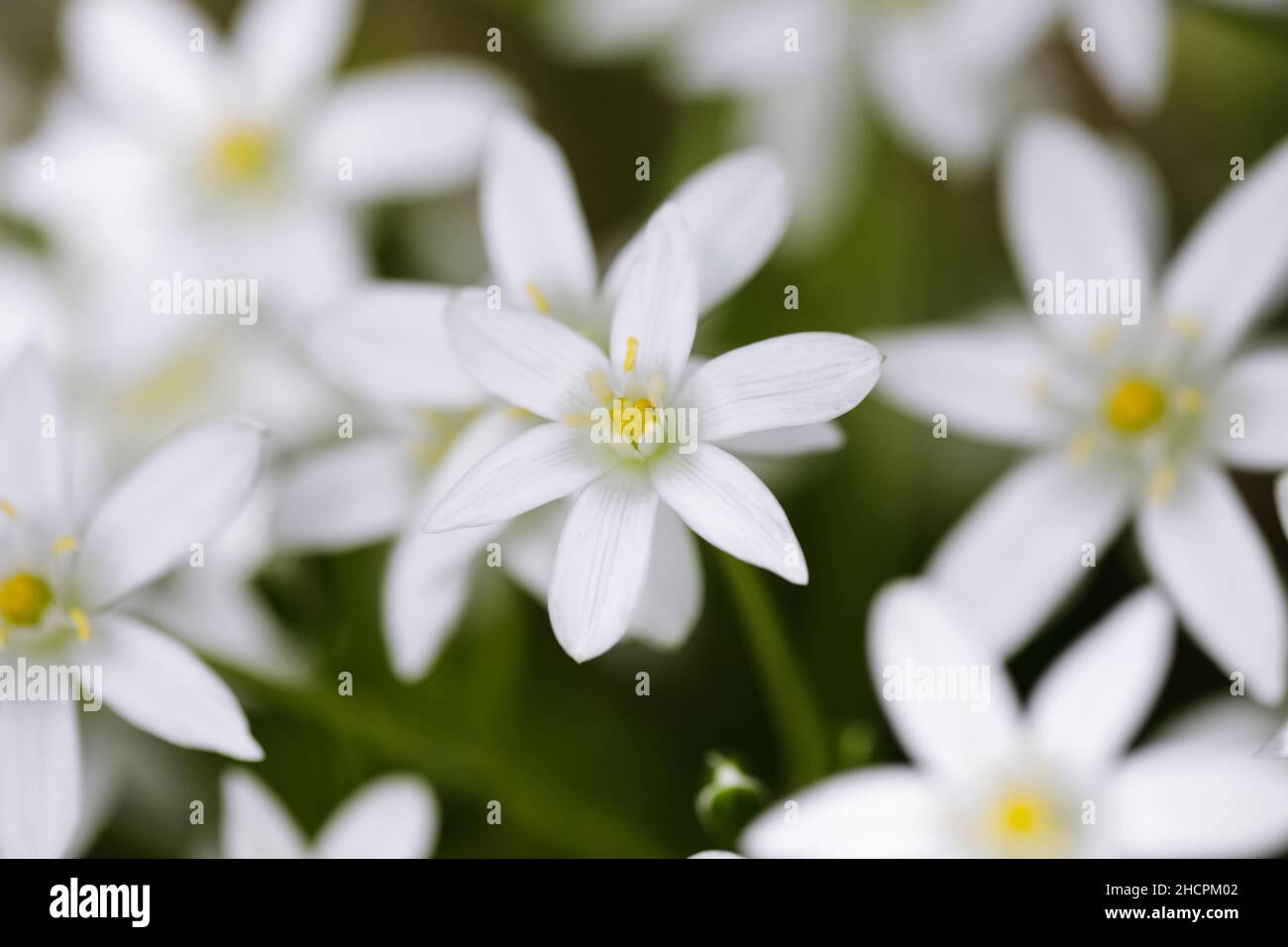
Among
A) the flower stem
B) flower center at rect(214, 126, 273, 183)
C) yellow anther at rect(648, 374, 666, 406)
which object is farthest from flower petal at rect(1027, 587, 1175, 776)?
flower center at rect(214, 126, 273, 183)

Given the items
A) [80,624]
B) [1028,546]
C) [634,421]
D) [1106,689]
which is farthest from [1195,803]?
[80,624]

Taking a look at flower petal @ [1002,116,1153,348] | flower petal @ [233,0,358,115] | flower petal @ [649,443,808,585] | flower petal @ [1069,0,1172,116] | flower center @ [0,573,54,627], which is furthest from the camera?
flower petal @ [233,0,358,115]

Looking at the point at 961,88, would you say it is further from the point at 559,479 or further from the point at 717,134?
the point at 559,479

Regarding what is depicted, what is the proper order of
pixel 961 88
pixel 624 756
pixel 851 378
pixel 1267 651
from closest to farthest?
pixel 851 378, pixel 1267 651, pixel 624 756, pixel 961 88

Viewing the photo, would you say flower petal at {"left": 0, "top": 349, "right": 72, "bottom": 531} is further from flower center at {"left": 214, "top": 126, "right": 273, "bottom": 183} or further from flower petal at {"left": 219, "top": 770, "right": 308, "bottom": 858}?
flower center at {"left": 214, "top": 126, "right": 273, "bottom": 183}

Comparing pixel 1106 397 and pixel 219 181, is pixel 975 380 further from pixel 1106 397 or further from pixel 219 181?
pixel 219 181

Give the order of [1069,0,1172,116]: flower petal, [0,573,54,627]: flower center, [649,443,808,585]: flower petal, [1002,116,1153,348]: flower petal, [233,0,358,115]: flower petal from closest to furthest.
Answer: [649,443,808,585]: flower petal → [0,573,54,627]: flower center → [1002,116,1153,348]: flower petal → [1069,0,1172,116]: flower petal → [233,0,358,115]: flower petal
